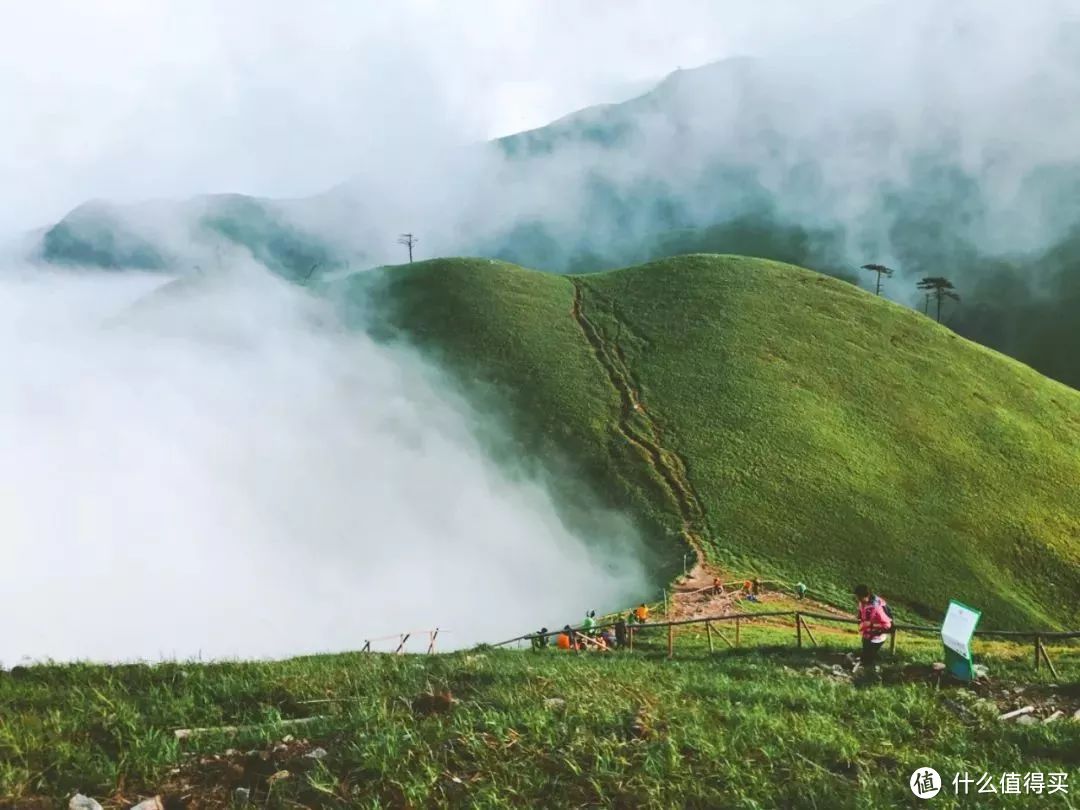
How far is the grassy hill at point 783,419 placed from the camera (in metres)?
54.1

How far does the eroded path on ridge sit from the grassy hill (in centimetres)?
24

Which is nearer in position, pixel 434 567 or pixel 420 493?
pixel 434 567

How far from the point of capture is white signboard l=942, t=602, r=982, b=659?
16188mm

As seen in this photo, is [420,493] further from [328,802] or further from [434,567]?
[328,802]

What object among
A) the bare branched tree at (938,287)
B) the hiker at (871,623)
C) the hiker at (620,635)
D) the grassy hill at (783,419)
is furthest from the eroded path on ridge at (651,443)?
the bare branched tree at (938,287)

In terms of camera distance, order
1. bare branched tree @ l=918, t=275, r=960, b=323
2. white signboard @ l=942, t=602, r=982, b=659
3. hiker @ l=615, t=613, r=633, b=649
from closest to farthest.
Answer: white signboard @ l=942, t=602, r=982, b=659, hiker @ l=615, t=613, r=633, b=649, bare branched tree @ l=918, t=275, r=960, b=323

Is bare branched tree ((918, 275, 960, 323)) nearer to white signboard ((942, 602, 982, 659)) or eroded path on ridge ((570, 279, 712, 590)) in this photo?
eroded path on ridge ((570, 279, 712, 590))

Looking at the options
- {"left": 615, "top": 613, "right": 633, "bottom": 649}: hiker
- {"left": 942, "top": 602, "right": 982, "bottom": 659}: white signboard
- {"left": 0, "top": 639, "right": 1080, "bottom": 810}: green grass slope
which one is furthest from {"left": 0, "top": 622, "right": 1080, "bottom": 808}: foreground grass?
{"left": 615, "top": 613, "right": 633, "bottom": 649}: hiker

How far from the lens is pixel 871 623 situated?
21.1 m

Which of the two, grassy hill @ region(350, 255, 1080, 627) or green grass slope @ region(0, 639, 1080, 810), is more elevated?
grassy hill @ region(350, 255, 1080, 627)

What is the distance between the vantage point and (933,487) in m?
61.8

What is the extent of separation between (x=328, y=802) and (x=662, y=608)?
33.6m

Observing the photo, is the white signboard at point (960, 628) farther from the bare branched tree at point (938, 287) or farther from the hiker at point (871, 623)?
the bare branched tree at point (938, 287)

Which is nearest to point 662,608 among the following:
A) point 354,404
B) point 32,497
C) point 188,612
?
point 188,612
